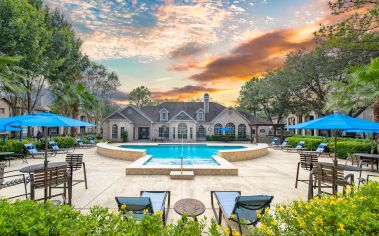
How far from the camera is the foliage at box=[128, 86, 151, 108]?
6469cm

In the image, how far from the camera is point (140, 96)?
65.3m

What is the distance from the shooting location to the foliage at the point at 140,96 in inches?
2547

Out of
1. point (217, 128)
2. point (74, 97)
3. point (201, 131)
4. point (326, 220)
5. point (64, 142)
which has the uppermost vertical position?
point (74, 97)

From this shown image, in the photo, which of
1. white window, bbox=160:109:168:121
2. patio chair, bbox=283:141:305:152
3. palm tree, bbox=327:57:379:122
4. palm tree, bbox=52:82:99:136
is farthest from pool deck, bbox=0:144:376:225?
white window, bbox=160:109:168:121

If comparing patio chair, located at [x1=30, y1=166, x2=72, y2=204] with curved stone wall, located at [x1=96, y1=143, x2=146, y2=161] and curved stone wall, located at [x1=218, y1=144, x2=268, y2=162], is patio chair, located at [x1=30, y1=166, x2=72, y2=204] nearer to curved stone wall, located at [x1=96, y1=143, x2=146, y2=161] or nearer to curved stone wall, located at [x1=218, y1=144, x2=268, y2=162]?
curved stone wall, located at [x1=96, y1=143, x2=146, y2=161]

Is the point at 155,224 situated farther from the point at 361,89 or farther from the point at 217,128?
the point at 217,128

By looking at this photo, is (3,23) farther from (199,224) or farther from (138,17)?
(199,224)

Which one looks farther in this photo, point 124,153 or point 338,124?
point 124,153

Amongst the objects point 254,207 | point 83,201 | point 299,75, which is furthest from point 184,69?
point 254,207

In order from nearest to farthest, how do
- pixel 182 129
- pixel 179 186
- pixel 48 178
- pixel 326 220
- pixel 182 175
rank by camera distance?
pixel 326 220, pixel 48 178, pixel 179 186, pixel 182 175, pixel 182 129

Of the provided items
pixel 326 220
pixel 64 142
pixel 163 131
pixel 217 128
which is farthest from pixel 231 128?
pixel 326 220

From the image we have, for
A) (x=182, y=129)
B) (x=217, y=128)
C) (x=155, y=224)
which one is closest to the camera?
(x=155, y=224)

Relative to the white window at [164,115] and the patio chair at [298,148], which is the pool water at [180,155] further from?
the white window at [164,115]

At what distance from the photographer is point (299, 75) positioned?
2791 centimetres
